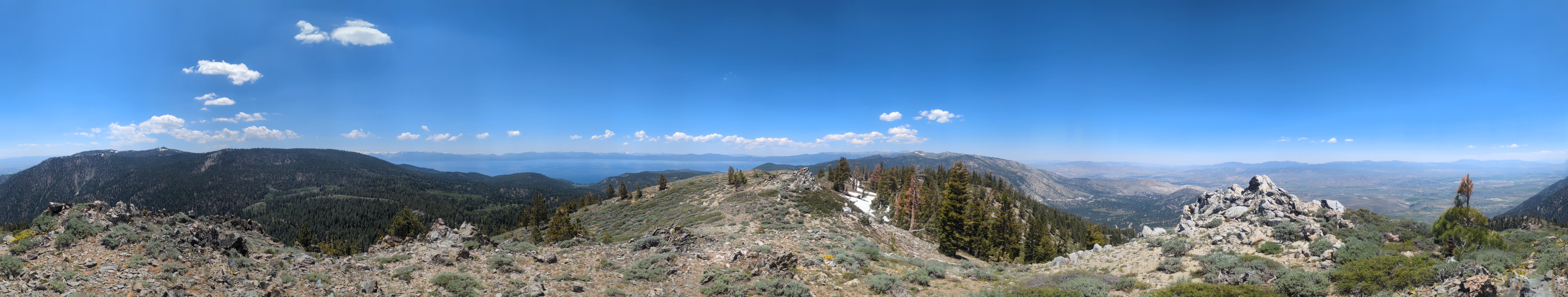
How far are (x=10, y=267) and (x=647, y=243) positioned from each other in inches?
647

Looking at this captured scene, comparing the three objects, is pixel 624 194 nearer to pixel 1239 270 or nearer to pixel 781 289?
pixel 781 289

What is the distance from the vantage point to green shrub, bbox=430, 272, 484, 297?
14719 mm

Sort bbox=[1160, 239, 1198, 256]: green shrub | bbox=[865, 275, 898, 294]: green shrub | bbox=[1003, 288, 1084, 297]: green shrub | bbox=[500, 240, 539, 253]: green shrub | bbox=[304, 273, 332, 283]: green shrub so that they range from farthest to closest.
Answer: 1. bbox=[500, 240, 539, 253]: green shrub
2. bbox=[1160, 239, 1198, 256]: green shrub
3. bbox=[865, 275, 898, 294]: green shrub
4. bbox=[304, 273, 332, 283]: green shrub
5. bbox=[1003, 288, 1084, 297]: green shrub

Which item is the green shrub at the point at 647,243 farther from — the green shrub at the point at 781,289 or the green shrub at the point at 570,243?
the green shrub at the point at 781,289

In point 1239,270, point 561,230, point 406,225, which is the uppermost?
point 1239,270

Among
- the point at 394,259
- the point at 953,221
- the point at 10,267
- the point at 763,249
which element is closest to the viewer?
the point at 10,267

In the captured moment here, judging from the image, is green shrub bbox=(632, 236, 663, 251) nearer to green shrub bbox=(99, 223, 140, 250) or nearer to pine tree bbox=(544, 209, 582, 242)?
pine tree bbox=(544, 209, 582, 242)

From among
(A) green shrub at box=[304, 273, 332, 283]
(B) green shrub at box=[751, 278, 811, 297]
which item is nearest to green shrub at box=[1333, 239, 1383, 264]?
(B) green shrub at box=[751, 278, 811, 297]

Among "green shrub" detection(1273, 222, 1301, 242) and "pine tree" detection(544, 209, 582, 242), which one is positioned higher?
"green shrub" detection(1273, 222, 1301, 242)

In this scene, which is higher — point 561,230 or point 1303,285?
point 1303,285

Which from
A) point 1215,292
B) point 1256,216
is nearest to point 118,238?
point 1215,292

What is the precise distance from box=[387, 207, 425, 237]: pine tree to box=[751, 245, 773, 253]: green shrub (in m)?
40.3

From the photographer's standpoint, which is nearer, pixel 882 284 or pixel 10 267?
pixel 10 267

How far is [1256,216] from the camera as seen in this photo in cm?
2297
